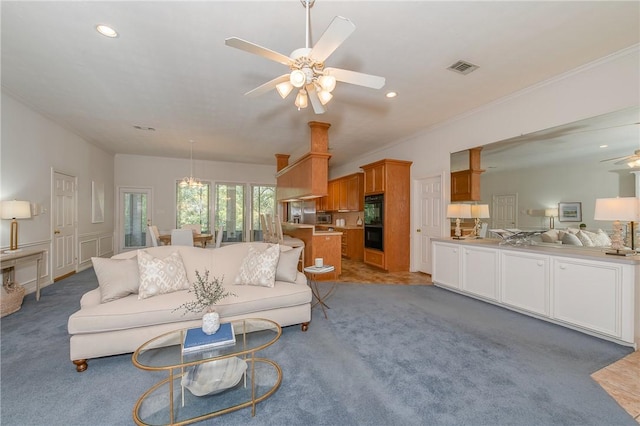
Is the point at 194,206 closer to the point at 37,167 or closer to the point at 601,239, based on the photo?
the point at 37,167

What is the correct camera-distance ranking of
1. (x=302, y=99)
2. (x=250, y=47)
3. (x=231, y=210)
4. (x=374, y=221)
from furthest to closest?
(x=231, y=210) → (x=374, y=221) → (x=302, y=99) → (x=250, y=47)

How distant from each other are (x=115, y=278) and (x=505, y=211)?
16.1ft

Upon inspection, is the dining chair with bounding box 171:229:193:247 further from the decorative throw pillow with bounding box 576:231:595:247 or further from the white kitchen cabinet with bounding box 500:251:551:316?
the decorative throw pillow with bounding box 576:231:595:247

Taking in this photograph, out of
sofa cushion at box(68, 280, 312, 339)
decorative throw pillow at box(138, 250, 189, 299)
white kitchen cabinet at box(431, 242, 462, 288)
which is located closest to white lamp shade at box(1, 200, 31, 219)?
decorative throw pillow at box(138, 250, 189, 299)

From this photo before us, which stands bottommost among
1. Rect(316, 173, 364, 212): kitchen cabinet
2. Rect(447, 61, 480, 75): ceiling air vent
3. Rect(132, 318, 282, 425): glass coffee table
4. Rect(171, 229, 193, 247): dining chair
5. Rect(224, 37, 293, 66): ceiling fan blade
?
Rect(132, 318, 282, 425): glass coffee table

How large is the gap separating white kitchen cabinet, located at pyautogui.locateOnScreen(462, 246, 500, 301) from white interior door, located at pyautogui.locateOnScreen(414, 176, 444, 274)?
1042 mm

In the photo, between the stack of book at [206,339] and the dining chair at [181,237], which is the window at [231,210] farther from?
the stack of book at [206,339]

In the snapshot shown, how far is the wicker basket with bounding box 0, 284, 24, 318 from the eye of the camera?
3.16m

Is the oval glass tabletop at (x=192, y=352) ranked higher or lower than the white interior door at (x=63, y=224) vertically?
lower

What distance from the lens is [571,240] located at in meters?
3.18

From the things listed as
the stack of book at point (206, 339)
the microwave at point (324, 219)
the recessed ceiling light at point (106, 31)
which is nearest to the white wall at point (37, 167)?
the recessed ceiling light at point (106, 31)

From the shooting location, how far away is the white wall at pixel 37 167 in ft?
12.1

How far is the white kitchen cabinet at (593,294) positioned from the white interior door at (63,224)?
7579 mm

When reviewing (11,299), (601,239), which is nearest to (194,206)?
(11,299)
